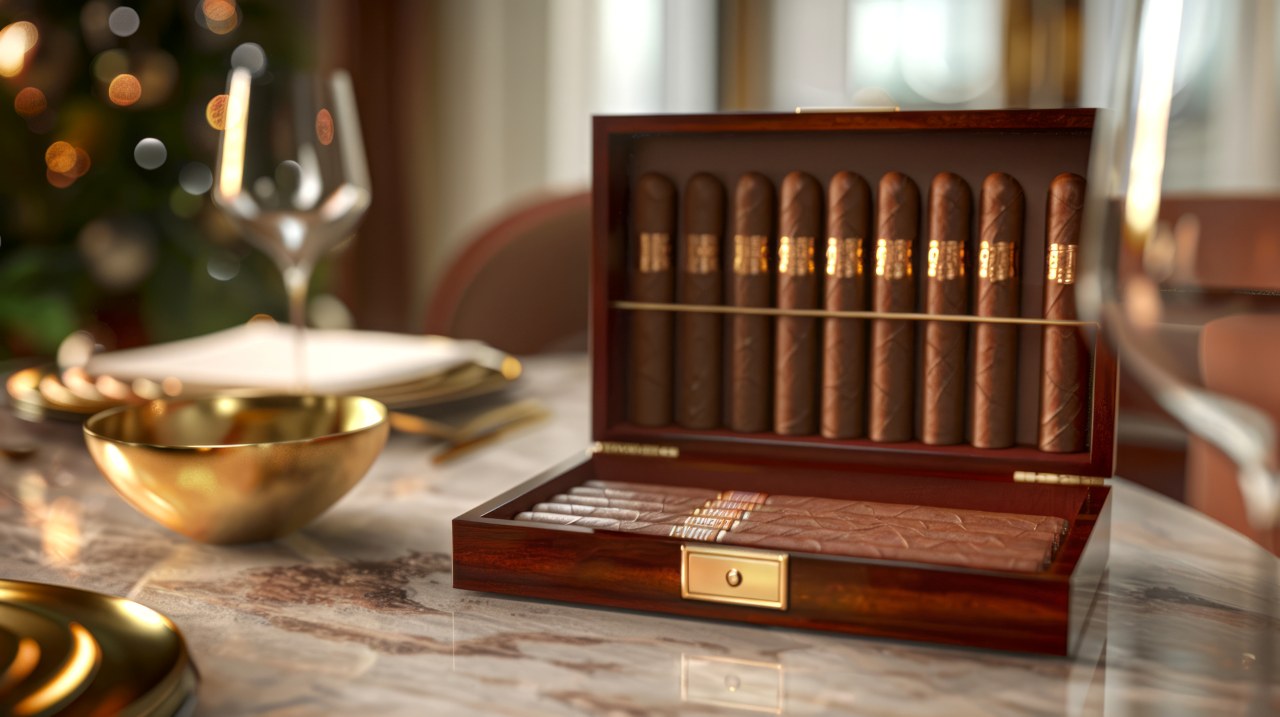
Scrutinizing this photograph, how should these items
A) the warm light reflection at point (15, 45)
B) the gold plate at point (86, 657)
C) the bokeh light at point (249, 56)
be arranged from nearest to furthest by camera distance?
the gold plate at point (86, 657) → the warm light reflection at point (15, 45) → the bokeh light at point (249, 56)

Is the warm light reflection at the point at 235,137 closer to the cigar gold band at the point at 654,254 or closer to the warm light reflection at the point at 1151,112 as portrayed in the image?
the cigar gold band at the point at 654,254

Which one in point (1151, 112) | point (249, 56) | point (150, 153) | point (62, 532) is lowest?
point (62, 532)

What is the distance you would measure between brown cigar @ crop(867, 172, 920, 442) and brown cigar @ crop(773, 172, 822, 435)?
4 cm

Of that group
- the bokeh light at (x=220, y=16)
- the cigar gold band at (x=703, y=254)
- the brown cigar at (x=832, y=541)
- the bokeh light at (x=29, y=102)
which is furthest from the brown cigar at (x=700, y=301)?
the bokeh light at (x=220, y=16)

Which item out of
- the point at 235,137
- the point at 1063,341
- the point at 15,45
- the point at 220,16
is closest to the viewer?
the point at 1063,341

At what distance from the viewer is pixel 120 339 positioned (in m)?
2.74

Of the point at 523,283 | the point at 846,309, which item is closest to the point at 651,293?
the point at 846,309

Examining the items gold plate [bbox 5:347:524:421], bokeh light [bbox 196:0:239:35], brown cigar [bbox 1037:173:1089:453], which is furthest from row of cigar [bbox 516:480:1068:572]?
bokeh light [bbox 196:0:239:35]

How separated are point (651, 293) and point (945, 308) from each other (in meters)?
0.21

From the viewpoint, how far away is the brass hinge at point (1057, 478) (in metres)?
0.70

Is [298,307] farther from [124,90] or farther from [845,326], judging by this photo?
[124,90]

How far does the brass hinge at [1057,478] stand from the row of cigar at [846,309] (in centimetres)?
4

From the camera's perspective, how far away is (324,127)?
3.04ft

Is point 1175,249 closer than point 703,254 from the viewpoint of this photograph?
Yes
